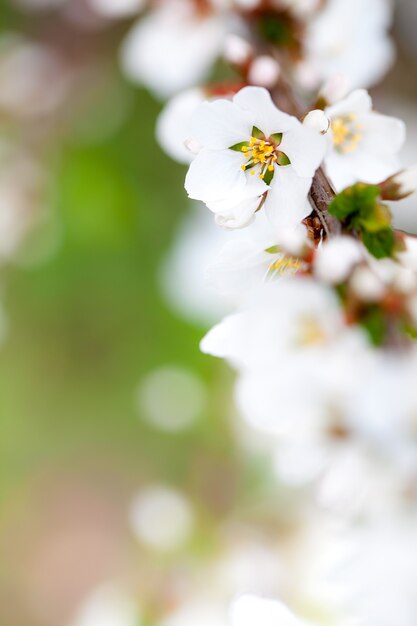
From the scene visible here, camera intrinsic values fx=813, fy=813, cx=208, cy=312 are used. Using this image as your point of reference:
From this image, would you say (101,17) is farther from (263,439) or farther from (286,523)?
(286,523)

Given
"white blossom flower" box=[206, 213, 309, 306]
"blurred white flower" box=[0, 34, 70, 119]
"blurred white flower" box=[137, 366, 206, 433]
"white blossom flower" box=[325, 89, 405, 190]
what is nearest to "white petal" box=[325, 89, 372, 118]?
"white blossom flower" box=[325, 89, 405, 190]

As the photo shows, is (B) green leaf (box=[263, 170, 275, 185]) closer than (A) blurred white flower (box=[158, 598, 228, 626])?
Yes

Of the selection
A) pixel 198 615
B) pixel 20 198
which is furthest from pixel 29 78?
pixel 198 615

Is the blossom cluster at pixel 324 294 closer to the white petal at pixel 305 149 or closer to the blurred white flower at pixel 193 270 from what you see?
the white petal at pixel 305 149

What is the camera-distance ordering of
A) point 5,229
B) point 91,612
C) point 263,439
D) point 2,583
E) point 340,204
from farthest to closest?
point 2,583
point 5,229
point 263,439
point 91,612
point 340,204

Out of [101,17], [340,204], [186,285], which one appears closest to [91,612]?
[186,285]

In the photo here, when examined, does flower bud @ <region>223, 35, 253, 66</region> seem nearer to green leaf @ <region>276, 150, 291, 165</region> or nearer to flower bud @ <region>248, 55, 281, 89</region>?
flower bud @ <region>248, 55, 281, 89</region>
